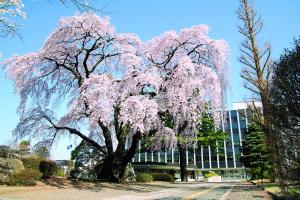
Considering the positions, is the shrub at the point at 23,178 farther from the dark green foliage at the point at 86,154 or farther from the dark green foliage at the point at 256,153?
→ the dark green foliage at the point at 256,153

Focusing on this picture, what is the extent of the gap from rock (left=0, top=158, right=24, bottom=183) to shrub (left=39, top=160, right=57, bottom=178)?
2691 mm

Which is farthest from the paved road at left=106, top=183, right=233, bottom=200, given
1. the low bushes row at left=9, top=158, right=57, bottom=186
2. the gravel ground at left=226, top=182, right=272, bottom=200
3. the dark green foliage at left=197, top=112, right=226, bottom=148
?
the dark green foliage at left=197, top=112, right=226, bottom=148

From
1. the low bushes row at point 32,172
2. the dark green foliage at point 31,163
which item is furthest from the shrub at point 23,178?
the dark green foliage at point 31,163

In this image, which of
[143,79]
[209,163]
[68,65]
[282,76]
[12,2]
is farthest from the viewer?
[209,163]

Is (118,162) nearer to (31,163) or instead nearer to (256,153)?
(31,163)

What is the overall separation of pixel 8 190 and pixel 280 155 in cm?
1383

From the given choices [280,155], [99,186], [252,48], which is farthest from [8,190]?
[252,48]

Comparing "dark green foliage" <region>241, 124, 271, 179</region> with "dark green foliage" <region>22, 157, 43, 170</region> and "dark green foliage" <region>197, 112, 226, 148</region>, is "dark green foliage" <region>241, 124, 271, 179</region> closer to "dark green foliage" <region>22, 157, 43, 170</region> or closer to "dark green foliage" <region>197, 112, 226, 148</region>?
"dark green foliage" <region>197, 112, 226, 148</region>

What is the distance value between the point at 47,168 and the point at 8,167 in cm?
454

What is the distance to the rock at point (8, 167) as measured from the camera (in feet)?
67.2

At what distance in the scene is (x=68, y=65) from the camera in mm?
25719

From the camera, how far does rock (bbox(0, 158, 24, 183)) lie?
20472 mm

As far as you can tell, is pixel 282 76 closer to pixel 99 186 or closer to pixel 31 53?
pixel 99 186

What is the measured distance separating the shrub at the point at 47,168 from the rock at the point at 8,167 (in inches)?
106
